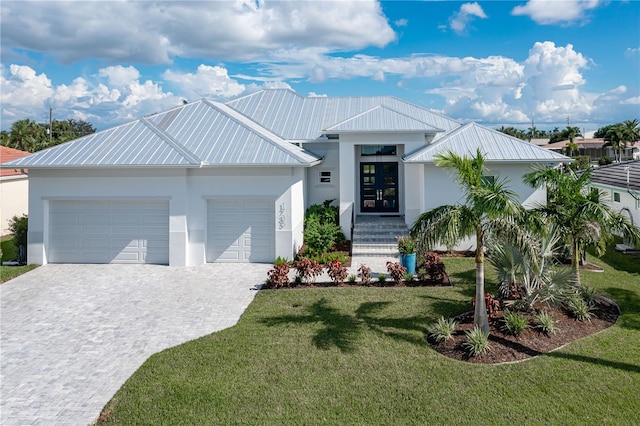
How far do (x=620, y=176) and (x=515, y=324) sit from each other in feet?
56.1

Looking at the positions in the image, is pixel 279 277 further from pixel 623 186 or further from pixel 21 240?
pixel 623 186

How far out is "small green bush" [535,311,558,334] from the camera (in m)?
9.52

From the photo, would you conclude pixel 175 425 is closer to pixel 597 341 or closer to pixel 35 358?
pixel 35 358

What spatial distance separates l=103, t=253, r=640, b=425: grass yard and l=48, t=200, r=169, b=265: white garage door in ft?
23.8

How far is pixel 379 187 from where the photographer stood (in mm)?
22281

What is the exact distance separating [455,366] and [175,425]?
16.4 ft

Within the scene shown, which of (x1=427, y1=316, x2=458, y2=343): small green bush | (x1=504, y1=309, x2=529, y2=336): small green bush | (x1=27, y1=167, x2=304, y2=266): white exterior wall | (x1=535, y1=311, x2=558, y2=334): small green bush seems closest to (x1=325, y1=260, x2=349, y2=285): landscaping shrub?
(x1=27, y1=167, x2=304, y2=266): white exterior wall

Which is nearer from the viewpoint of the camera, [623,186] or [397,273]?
[397,273]

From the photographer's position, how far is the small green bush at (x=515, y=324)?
373 inches

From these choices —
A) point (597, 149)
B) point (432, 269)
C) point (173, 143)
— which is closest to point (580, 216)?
point (432, 269)

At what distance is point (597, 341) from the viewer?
363 inches

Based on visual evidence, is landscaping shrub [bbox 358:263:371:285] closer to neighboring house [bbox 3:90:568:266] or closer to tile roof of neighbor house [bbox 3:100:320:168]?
neighboring house [bbox 3:90:568:266]

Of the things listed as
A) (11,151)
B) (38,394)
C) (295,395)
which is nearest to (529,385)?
(295,395)

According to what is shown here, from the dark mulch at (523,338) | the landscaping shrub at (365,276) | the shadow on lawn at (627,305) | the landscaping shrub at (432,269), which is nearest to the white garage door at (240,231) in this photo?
→ the landscaping shrub at (365,276)
